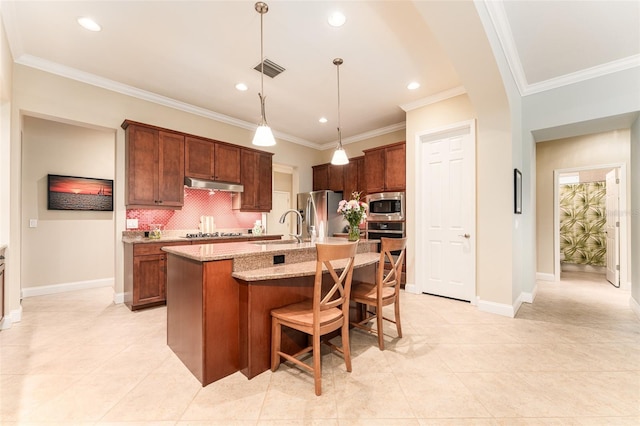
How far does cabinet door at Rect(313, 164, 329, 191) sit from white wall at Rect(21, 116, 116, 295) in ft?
12.5

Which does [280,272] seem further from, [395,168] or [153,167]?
[395,168]

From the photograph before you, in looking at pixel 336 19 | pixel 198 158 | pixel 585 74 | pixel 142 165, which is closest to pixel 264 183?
pixel 198 158

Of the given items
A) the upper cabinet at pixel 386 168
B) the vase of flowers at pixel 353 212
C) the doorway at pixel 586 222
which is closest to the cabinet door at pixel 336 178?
the upper cabinet at pixel 386 168

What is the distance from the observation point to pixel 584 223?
243 inches

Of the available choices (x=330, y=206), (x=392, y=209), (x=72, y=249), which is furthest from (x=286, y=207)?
(x=72, y=249)

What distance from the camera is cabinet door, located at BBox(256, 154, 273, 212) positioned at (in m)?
5.19

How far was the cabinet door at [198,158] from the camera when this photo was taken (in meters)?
4.19

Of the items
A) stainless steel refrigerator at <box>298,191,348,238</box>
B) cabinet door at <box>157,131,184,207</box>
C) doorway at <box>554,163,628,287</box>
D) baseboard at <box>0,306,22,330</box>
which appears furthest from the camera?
stainless steel refrigerator at <box>298,191,348,238</box>

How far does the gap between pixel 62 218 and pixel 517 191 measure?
670 cm

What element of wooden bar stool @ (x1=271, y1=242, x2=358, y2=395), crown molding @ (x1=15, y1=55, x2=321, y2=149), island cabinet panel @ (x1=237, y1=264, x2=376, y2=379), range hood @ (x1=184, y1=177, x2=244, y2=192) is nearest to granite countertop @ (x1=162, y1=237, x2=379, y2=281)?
island cabinet panel @ (x1=237, y1=264, x2=376, y2=379)

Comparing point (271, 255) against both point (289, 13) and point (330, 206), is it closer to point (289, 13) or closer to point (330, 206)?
point (289, 13)

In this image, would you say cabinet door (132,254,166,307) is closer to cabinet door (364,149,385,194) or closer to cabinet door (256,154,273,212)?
cabinet door (256,154,273,212)

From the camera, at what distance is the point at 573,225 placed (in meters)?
6.29

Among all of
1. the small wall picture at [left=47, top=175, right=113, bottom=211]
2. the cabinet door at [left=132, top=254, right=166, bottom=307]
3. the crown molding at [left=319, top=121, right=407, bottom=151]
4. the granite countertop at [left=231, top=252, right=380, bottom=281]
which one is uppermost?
the crown molding at [left=319, top=121, right=407, bottom=151]
